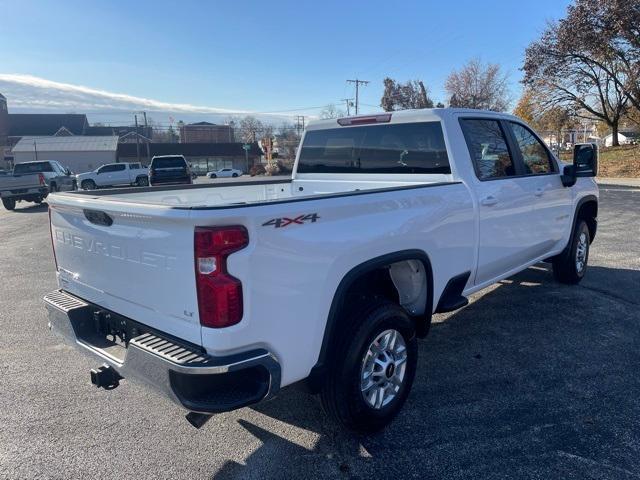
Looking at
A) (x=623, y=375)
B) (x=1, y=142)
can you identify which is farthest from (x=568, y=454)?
(x=1, y=142)

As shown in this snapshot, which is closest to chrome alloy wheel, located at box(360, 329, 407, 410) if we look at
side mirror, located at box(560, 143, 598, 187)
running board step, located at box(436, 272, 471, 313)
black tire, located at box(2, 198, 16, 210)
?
running board step, located at box(436, 272, 471, 313)

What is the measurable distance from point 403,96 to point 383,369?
244 feet

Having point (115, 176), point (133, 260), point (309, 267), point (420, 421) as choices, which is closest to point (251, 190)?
point (133, 260)

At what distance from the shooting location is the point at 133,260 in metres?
2.59

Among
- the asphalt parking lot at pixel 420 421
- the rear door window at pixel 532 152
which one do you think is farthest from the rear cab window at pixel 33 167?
the rear door window at pixel 532 152

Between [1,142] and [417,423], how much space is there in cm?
9141

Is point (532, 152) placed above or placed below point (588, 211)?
above

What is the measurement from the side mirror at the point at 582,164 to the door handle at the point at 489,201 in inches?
64.9

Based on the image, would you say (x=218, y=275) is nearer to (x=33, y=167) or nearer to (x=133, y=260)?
(x=133, y=260)

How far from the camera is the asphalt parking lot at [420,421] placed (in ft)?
9.10

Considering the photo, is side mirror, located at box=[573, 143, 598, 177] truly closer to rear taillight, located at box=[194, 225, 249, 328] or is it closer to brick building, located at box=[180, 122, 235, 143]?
rear taillight, located at box=[194, 225, 249, 328]

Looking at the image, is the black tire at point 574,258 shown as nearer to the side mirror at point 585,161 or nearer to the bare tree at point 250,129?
the side mirror at point 585,161

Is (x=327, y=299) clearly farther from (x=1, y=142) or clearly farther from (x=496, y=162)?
(x=1, y=142)

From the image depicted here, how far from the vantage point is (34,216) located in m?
16.3
